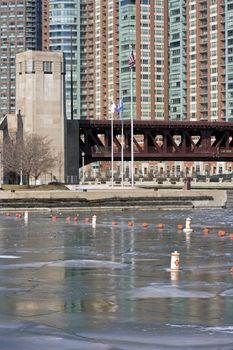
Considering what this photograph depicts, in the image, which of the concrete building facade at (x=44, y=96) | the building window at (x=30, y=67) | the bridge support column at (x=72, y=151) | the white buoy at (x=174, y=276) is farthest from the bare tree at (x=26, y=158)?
the white buoy at (x=174, y=276)

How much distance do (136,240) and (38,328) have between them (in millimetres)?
20226

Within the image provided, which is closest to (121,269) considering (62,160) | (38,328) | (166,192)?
(38,328)

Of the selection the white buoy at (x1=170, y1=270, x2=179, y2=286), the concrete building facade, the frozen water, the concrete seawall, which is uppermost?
the concrete building facade

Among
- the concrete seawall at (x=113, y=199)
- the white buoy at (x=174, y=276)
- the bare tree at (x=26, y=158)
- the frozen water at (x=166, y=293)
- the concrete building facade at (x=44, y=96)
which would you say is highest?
the concrete building facade at (x=44, y=96)

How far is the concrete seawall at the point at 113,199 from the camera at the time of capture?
67.6 metres

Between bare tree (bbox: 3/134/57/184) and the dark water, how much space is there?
63684 millimetres

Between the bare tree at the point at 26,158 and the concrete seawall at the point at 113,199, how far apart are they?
23621mm

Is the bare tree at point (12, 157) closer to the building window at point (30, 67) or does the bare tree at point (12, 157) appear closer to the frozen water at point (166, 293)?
the building window at point (30, 67)

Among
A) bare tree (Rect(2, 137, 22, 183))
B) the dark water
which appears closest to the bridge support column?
bare tree (Rect(2, 137, 22, 183))

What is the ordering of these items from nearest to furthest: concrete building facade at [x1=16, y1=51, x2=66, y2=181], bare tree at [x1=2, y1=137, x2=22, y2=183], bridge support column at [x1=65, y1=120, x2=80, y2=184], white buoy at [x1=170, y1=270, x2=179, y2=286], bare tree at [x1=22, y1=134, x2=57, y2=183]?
white buoy at [x1=170, y1=270, x2=179, y2=286] → bare tree at [x1=22, y1=134, x2=57, y2=183] → bare tree at [x1=2, y1=137, x2=22, y2=183] → concrete building facade at [x1=16, y1=51, x2=66, y2=181] → bridge support column at [x1=65, y1=120, x2=80, y2=184]

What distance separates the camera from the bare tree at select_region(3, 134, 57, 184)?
97062 mm

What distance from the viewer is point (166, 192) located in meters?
74.9

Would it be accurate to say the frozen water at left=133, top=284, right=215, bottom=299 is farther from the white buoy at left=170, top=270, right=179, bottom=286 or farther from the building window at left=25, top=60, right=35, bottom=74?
the building window at left=25, top=60, right=35, bottom=74

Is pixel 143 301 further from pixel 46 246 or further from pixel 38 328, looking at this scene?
pixel 46 246
